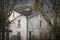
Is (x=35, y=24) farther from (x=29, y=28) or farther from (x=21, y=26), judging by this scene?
(x=21, y=26)

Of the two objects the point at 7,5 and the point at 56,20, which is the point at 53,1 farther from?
the point at 7,5

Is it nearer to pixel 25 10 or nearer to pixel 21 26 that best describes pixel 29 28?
pixel 21 26

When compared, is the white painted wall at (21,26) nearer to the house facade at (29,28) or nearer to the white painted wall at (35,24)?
the house facade at (29,28)

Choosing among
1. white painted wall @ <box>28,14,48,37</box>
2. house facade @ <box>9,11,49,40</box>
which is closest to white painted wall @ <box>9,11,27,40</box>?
house facade @ <box>9,11,49,40</box>

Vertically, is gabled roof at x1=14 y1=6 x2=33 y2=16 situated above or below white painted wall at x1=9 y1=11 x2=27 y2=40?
above

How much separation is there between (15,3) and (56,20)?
1220 mm

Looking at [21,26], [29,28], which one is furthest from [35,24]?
[21,26]

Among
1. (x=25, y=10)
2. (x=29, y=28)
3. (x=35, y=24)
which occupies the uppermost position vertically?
(x=25, y=10)

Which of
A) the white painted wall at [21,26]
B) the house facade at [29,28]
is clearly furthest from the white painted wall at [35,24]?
the white painted wall at [21,26]

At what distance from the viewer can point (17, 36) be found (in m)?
4.55

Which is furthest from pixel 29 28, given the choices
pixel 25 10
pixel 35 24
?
pixel 25 10

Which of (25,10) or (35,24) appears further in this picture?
(25,10)

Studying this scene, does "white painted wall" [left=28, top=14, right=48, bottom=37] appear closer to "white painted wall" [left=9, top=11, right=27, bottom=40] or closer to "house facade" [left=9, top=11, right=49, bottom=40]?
"house facade" [left=9, top=11, right=49, bottom=40]

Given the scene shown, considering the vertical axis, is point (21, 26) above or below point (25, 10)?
below
